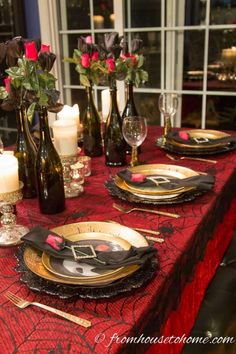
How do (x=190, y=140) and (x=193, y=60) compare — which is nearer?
(x=190, y=140)

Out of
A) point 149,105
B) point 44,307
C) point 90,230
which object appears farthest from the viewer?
point 149,105

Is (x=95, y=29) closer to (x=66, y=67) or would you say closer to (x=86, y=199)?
(x=66, y=67)

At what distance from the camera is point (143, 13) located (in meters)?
2.95

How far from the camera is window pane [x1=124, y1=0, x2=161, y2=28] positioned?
2885mm

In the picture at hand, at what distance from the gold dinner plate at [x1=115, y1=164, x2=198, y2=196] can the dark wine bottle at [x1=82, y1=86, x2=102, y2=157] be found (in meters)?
0.31

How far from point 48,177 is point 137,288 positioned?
1.57 feet

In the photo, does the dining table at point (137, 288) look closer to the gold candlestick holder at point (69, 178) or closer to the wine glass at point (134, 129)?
the gold candlestick holder at point (69, 178)

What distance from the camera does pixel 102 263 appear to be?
0.78 m

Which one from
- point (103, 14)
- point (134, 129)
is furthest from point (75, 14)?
point (134, 129)

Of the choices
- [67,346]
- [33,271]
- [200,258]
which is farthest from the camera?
[200,258]

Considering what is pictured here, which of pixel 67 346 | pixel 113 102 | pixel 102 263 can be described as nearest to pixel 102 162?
pixel 113 102

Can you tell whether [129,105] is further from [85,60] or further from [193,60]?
[193,60]

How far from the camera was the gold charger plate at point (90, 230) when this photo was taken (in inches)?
28.6

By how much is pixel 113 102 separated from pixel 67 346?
1.01m
